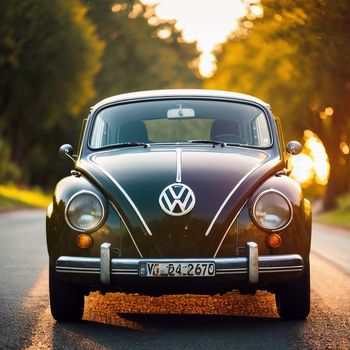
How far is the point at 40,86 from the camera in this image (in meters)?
39.4

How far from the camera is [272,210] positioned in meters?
6.45

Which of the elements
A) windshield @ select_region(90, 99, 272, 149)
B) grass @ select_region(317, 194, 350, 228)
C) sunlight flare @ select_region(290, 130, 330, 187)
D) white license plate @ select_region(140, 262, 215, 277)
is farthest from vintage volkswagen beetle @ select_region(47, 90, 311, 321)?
sunlight flare @ select_region(290, 130, 330, 187)

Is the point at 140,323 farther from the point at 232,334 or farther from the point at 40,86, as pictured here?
the point at 40,86

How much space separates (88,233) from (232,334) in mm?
1229

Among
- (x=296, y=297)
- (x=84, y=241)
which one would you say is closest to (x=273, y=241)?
(x=296, y=297)

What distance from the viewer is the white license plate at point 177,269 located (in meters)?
6.21

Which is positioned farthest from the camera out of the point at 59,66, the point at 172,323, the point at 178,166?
the point at 59,66

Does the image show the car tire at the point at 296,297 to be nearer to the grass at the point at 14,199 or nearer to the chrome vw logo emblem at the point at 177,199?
the chrome vw logo emblem at the point at 177,199

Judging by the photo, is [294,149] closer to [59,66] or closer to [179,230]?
[179,230]

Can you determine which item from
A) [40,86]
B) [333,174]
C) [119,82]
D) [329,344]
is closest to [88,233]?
[329,344]

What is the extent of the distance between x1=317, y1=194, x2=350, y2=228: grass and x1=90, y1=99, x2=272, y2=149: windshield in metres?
26.5

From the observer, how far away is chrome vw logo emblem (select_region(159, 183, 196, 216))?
632 centimetres

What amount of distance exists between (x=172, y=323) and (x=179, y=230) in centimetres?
86

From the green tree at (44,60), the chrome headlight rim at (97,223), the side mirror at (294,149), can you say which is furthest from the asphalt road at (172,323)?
the green tree at (44,60)
